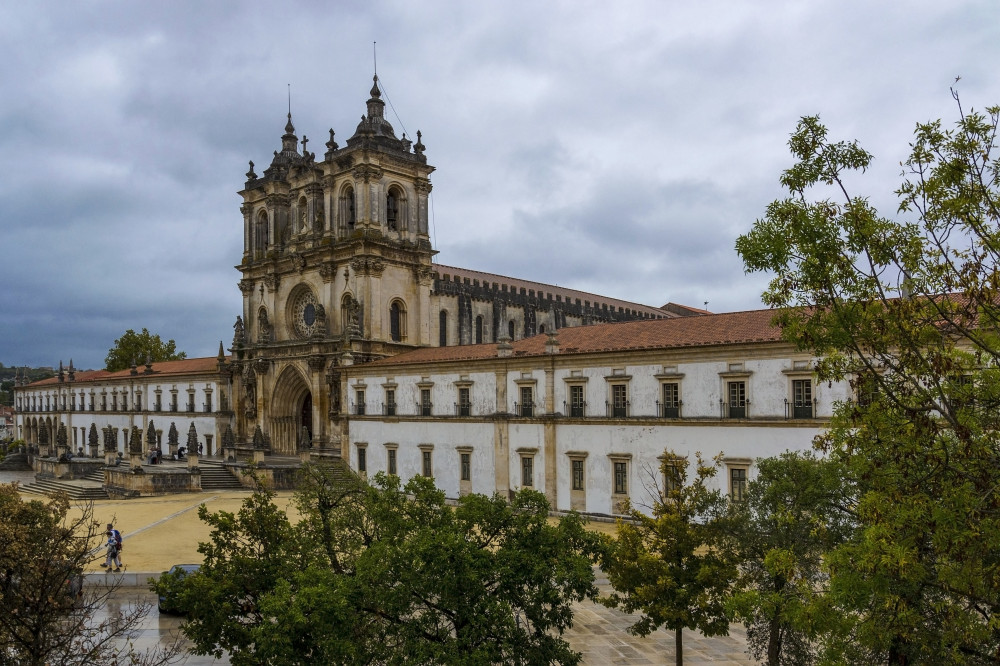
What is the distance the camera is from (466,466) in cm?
3909

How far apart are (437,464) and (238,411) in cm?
2492

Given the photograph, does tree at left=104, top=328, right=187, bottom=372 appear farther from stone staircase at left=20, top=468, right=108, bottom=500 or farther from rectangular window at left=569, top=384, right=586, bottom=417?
rectangular window at left=569, top=384, right=586, bottom=417

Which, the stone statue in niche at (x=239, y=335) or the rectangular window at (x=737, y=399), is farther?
the stone statue in niche at (x=239, y=335)

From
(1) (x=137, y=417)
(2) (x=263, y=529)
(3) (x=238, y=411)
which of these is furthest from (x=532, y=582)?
(1) (x=137, y=417)

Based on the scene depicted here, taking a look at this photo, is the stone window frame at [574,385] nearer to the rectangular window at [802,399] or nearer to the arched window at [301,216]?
the rectangular window at [802,399]

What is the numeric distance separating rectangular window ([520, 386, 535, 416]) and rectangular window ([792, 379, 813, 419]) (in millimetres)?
11831

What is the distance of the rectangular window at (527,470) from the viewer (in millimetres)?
36188

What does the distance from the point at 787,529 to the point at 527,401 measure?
21.2 m

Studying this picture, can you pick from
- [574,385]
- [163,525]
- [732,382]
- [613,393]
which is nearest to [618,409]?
[613,393]

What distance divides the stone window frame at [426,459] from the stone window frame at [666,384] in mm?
13455

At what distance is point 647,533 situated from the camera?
17188 millimetres

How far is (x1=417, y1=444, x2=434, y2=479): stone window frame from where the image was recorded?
40.9m

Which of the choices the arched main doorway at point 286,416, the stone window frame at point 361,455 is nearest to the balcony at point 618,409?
the stone window frame at point 361,455

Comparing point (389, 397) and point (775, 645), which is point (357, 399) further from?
point (775, 645)
